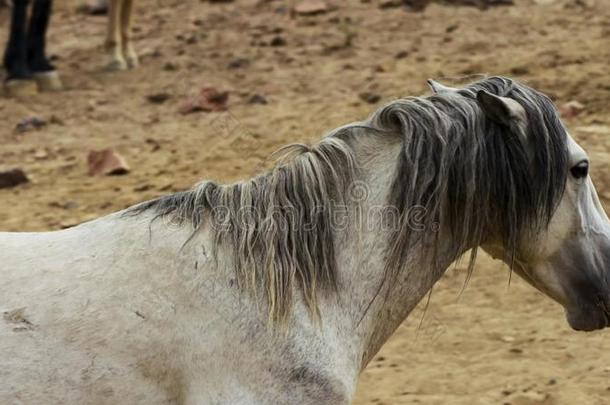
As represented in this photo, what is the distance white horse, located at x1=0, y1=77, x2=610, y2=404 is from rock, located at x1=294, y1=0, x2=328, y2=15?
754 cm

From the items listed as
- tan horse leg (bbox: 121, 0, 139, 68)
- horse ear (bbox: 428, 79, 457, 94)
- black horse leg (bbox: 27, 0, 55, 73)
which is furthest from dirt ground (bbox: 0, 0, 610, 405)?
horse ear (bbox: 428, 79, 457, 94)

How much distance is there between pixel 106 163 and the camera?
7406 mm

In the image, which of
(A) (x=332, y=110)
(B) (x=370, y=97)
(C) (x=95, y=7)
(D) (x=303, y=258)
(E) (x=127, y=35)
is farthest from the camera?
(C) (x=95, y=7)

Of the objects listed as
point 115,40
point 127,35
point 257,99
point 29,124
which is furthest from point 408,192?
point 127,35

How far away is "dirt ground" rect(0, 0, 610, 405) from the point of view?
490 centimetres

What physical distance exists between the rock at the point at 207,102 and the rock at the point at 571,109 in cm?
243

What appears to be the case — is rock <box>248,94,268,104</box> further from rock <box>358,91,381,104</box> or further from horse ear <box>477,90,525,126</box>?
horse ear <box>477,90,525,126</box>

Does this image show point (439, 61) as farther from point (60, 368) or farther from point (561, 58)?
point (60, 368)

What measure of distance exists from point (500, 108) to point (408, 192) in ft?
1.01

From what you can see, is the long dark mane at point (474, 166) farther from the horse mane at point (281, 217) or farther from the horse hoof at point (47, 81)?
the horse hoof at point (47, 81)

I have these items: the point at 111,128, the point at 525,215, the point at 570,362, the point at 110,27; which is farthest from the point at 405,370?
the point at 110,27

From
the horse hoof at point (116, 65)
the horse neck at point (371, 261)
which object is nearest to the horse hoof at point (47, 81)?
the horse hoof at point (116, 65)

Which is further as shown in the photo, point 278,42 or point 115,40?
point 278,42

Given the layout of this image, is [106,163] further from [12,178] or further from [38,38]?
[38,38]
